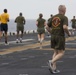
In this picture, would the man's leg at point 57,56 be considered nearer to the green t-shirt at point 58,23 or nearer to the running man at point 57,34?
the running man at point 57,34

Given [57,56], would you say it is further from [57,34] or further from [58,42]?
[57,34]

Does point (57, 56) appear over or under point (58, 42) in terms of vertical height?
under

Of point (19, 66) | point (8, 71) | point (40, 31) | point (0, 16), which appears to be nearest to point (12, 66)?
point (19, 66)

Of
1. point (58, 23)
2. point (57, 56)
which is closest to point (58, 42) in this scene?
point (57, 56)

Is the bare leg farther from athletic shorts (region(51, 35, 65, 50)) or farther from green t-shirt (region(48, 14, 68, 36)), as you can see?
green t-shirt (region(48, 14, 68, 36))

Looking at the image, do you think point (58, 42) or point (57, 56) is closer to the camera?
point (57, 56)

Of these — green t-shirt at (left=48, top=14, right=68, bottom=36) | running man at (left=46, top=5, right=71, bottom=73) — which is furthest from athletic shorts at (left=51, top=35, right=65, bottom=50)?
green t-shirt at (left=48, top=14, right=68, bottom=36)

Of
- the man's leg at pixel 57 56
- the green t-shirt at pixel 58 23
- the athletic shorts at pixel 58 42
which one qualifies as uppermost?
the green t-shirt at pixel 58 23

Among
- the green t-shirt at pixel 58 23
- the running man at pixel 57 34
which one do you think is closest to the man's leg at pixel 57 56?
the running man at pixel 57 34

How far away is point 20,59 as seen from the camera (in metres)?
15.9

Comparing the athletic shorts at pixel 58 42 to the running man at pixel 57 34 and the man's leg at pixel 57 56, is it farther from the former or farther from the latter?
the man's leg at pixel 57 56

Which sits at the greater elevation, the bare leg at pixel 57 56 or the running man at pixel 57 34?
the running man at pixel 57 34

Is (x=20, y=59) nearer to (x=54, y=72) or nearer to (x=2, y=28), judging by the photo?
(x=54, y=72)

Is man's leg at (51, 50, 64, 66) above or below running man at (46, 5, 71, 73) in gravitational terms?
below
